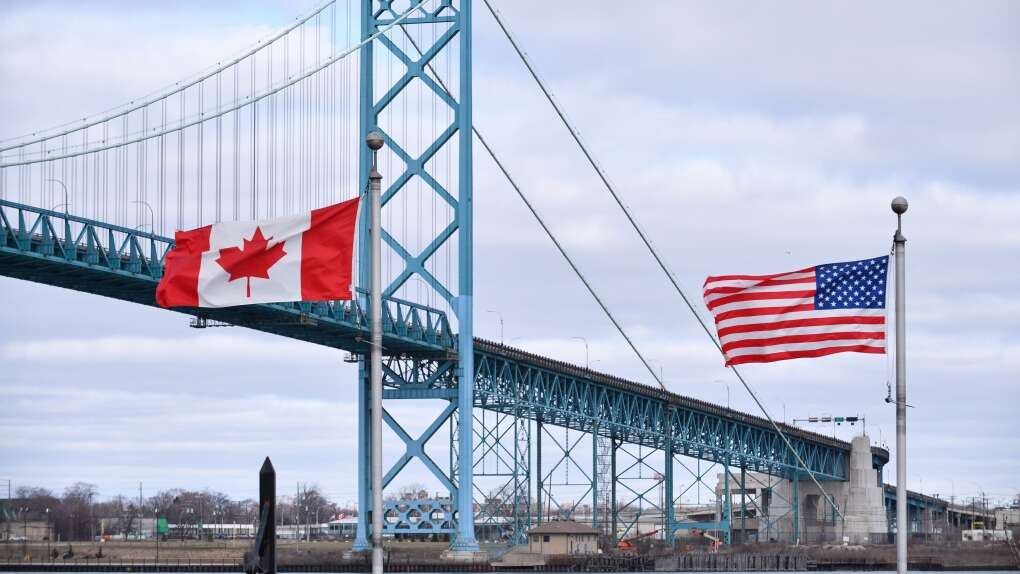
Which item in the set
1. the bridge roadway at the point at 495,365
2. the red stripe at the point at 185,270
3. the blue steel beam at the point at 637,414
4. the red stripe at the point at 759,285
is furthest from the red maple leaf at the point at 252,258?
the blue steel beam at the point at 637,414

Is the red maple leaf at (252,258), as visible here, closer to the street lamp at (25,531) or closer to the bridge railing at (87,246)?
the bridge railing at (87,246)

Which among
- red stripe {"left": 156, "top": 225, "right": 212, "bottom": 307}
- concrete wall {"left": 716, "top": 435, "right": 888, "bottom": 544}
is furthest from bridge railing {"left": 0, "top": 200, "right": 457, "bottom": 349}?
concrete wall {"left": 716, "top": 435, "right": 888, "bottom": 544}

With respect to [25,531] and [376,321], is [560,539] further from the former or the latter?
[376,321]

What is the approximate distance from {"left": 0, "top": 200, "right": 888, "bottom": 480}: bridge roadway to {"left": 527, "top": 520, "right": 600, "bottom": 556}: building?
6884mm

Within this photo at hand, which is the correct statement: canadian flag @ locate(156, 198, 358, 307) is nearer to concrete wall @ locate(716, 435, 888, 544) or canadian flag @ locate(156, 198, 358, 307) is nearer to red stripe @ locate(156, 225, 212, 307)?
red stripe @ locate(156, 225, 212, 307)

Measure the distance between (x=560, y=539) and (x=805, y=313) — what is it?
271 feet

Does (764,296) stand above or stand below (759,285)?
below

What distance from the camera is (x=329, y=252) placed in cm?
2759

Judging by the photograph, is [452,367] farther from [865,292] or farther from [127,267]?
[865,292]

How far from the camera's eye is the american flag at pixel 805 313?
29.9 m

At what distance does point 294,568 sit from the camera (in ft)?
356

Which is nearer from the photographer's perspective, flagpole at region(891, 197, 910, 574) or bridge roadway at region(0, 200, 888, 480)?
flagpole at region(891, 197, 910, 574)

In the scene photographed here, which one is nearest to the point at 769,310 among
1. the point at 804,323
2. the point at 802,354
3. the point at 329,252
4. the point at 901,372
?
the point at 804,323

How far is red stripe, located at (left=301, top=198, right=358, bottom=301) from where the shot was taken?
90.3 ft
